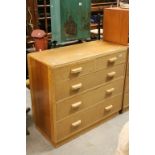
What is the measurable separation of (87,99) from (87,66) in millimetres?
335

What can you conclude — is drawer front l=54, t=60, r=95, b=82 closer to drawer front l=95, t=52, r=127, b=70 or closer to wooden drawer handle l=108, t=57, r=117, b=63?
drawer front l=95, t=52, r=127, b=70

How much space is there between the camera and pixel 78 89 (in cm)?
199

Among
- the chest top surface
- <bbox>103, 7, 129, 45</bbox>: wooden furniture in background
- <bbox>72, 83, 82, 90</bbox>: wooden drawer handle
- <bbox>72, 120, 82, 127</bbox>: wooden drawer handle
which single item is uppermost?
<bbox>103, 7, 129, 45</bbox>: wooden furniture in background

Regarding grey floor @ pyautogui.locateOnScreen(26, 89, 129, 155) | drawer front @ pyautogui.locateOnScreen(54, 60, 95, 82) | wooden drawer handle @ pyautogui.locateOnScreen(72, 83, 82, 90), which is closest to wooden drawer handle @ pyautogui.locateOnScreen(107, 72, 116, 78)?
drawer front @ pyautogui.locateOnScreen(54, 60, 95, 82)

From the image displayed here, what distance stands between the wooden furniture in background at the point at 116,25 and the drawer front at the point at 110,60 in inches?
7.0

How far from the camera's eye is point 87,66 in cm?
198

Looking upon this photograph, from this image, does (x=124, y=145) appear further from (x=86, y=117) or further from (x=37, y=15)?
(x=37, y=15)

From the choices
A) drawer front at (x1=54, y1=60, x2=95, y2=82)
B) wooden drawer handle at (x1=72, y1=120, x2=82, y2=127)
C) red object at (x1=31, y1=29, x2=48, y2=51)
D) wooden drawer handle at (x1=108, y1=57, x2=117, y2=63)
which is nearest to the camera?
drawer front at (x1=54, y1=60, x2=95, y2=82)

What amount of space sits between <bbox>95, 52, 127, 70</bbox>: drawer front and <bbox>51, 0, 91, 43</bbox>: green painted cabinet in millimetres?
582

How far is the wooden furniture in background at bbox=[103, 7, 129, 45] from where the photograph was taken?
7.53 feet

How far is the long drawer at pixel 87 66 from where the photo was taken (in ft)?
5.94

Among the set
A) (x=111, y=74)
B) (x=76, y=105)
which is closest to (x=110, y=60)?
(x=111, y=74)

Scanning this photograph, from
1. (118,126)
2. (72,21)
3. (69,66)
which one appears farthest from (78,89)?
(72,21)
